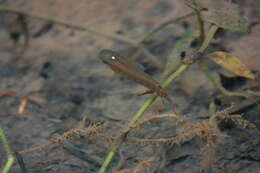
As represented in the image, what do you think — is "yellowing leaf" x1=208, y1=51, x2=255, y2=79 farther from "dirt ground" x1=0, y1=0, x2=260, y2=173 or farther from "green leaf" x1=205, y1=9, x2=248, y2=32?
"dirt ground" x1=0, y1=0, x2=260, y2=173

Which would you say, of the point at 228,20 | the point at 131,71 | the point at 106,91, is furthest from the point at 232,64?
the point at 106,91

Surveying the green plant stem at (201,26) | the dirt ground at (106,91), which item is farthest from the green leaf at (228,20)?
the dirt ground at (106,91)

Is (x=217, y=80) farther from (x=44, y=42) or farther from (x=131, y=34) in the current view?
(x=44, y=42)

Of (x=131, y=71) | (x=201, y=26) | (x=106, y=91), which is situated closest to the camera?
(x=131, y=71)

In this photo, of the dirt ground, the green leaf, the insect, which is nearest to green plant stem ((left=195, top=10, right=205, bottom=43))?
the green leaf

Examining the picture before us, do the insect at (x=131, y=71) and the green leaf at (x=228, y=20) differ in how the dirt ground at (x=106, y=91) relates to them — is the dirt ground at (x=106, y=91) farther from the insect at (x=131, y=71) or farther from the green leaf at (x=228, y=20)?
the green leaf at (x=228, y=20)

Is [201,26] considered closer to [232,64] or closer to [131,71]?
[232,64]
